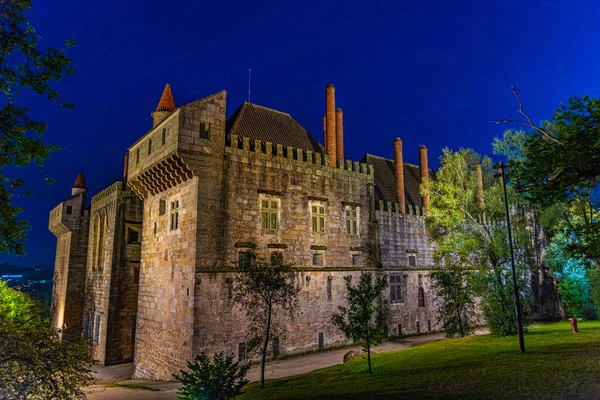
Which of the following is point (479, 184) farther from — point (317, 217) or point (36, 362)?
point (36, 362)

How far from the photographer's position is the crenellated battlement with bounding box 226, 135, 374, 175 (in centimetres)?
2198

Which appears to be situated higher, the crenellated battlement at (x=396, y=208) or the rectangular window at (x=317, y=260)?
the crenellated battlement at (x=396, y=208)

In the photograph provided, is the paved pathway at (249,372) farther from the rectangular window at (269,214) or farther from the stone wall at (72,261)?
the stone wall at (72,261)

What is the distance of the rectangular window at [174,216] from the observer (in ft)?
70.8

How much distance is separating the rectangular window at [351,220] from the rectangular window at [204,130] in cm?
1124

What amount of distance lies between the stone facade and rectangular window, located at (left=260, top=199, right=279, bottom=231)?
0.07 m

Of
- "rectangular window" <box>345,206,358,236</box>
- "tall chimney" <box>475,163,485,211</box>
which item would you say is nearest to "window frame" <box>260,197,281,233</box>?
"rectangular window" <box>345,206,358,236</box>

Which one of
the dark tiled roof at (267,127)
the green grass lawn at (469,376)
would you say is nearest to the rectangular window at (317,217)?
the dark tiled roof at (267,127)

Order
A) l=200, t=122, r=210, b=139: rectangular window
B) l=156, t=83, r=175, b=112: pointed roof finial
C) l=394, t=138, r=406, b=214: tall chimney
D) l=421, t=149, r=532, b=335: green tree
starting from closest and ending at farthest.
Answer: l=200, t=122, r=210, b=139: rectangular window, l=421, t=149, r=532, b=335: green tree, l=156, t=83, r=175, b=112: pointed roof finial, l=394, t=138, r=406, b=214: tall chimney

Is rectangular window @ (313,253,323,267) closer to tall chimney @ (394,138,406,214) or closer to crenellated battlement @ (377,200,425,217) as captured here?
crenellated battlement @ (377,200,425,217)

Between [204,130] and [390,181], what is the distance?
19539mm

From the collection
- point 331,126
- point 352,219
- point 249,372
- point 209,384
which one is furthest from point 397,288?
point 209,384

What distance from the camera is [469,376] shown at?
42.9 feet

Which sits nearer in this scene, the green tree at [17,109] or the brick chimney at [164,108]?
the green tree at [17,109]
